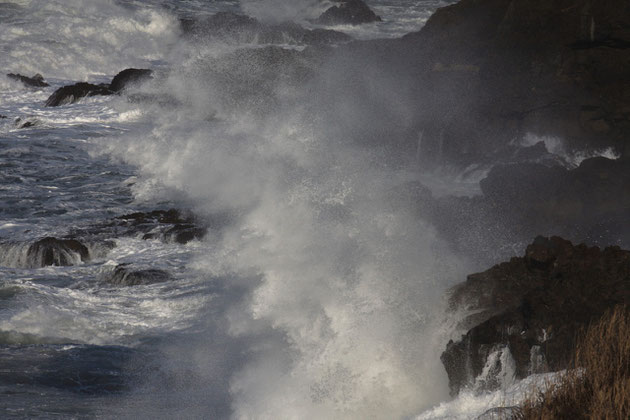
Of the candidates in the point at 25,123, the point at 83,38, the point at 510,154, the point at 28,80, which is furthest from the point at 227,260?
the point at 83,38

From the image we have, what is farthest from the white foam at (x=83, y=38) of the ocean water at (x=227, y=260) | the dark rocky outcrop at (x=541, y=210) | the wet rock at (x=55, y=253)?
the dark rocky outcrop at (x=541, y=210)

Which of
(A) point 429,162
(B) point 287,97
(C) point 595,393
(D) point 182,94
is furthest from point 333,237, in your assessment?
(D) point 182,94

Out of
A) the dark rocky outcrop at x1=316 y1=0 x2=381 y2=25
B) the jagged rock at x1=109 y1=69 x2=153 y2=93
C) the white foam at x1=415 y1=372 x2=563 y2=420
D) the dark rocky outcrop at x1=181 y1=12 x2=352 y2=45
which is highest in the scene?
the dark rocky outcrop at x1=316 y1=0 x2=381 y2=25

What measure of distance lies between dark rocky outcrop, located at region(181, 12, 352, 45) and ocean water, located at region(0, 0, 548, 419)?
704 centimetres

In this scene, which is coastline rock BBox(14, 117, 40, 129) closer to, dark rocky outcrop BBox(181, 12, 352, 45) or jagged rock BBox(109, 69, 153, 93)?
jagged rock BBox(109, 69, 153, 93)

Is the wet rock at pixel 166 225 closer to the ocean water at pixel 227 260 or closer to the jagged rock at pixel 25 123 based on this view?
the ocean water at pixel 227 260

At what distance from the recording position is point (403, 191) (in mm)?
13898

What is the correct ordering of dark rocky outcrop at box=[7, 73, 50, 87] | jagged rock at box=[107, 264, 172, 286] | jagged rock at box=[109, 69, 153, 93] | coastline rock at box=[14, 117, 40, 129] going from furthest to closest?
dark rocky outcrop at box=[7, 73, 50, 87]
jagged rock at box=[109, 69, 153, 93]
coastline rock at box=[14, 117, 40, 129]
jagged rock at box=[107, 264, 172, 286]

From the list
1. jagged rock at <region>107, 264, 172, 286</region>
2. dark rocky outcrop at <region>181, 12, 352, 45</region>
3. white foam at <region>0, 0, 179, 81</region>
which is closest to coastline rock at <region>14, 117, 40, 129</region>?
white foam at <region>0, 0, 179, 81</region>

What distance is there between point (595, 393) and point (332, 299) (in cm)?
507

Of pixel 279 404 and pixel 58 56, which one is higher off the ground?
pixel 58 56

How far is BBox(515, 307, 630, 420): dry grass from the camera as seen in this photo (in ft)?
15.2

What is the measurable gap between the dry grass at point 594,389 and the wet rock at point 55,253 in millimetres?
8233

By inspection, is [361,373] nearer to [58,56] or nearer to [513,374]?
[513,374]
